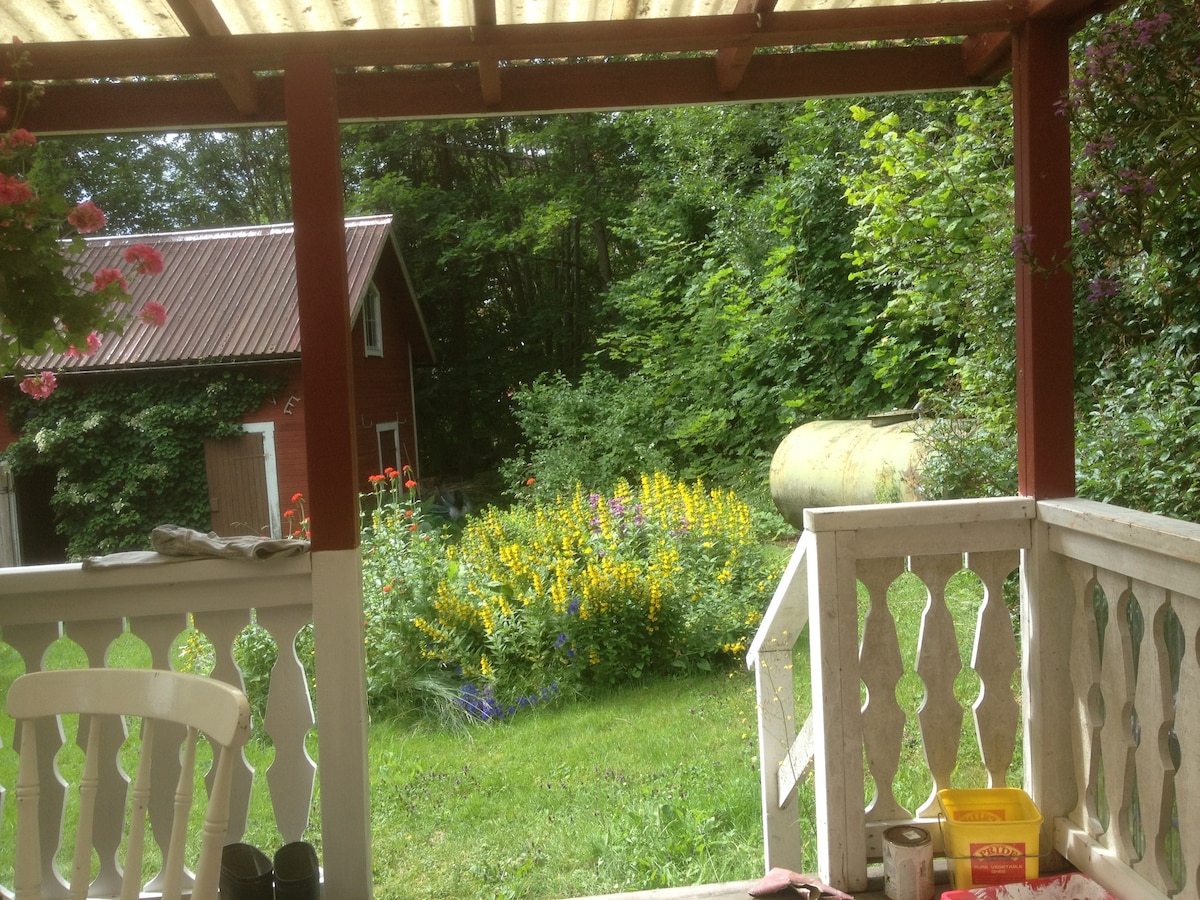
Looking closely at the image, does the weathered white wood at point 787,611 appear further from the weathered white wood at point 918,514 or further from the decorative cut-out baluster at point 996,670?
the decorative cut-out baluster at point 996,670

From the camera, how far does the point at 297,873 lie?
198cm

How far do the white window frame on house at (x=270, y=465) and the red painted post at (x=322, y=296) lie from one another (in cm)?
971

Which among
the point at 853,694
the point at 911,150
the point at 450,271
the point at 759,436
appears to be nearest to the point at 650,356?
the point at 759,436

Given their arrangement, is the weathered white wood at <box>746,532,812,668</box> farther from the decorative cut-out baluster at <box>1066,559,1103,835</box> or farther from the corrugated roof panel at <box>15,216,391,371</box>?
the corrugated roof panel at <box>15,216,391,371</box>

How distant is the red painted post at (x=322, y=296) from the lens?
204cm

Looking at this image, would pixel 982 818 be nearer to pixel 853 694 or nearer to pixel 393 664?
pixel 853 694

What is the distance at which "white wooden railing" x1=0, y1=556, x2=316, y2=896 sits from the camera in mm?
2082

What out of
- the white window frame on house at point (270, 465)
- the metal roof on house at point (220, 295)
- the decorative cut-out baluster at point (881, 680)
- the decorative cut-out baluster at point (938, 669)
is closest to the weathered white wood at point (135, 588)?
the decorative cut-out baluster at point (881, 680)

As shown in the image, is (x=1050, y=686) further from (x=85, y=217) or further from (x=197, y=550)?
(x=85, y=217)

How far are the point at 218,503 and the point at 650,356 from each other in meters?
5.52

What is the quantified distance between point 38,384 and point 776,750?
2093 mm

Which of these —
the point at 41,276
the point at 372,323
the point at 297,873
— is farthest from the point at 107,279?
the point at 372,323

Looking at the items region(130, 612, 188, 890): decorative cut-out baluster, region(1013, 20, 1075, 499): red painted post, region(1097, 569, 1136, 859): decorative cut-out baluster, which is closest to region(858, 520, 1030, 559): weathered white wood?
region(1013, 20, 1075, 499): red painted post

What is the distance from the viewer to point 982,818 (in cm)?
214
